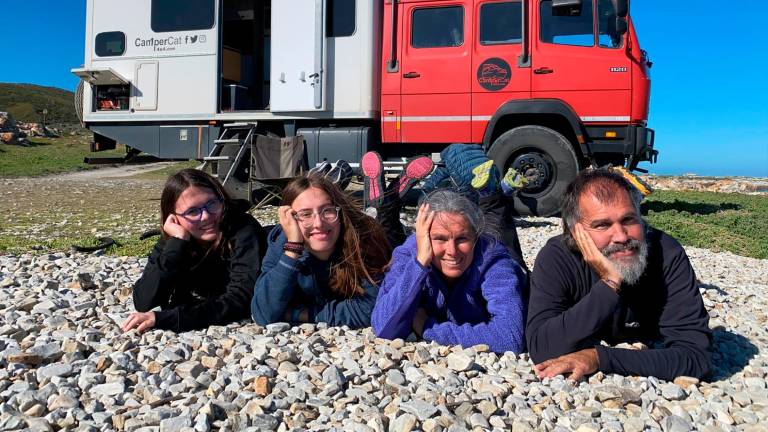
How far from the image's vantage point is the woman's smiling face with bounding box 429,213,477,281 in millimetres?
3012

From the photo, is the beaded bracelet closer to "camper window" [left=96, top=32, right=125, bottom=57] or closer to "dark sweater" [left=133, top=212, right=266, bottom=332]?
"dark sweater" [left=133, top=212, right=266, bottom=332]

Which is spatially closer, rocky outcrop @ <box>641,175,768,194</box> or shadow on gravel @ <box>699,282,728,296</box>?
shadow on gravel @ <box>699,282,728,296</box>

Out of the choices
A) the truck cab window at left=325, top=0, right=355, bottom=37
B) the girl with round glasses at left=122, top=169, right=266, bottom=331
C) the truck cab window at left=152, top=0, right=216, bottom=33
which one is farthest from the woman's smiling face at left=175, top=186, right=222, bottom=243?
the truck cab window at left=152, top=0, right=216, bottom=33

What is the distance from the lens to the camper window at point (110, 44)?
9.79 m

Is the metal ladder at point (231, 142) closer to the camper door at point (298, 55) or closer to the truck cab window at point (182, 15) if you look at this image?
the camper door at point (298, 55)

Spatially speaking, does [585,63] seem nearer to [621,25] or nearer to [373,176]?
[621,25]

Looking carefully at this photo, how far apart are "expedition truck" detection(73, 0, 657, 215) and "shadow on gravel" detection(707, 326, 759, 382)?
499cm

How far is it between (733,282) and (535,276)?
3.46 metres

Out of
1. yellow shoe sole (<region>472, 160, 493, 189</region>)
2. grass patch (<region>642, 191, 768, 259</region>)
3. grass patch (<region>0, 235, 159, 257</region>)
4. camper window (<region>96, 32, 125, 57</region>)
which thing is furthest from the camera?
camper window (<region>96, 32, 125, 57</region>)

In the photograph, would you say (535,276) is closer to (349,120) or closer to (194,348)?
(194,348)

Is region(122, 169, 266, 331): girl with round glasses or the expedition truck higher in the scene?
the expedition truck

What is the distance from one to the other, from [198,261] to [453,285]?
154 cm

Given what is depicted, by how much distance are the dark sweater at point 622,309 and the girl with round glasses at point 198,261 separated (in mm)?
1694

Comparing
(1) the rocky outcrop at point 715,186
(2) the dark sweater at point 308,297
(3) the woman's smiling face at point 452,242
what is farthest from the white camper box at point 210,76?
(1) the rocky outcrop at point 715,186
